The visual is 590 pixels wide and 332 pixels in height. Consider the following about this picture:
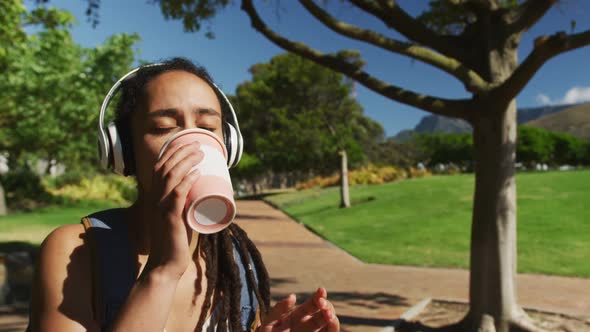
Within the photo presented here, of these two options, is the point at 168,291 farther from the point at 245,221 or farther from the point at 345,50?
the point at 345,50

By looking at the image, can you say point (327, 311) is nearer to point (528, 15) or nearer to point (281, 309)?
point (281, 309)

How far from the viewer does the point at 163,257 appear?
1.13 m

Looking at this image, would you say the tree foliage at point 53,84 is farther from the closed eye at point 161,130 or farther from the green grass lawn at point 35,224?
the closed eye at point 161,130

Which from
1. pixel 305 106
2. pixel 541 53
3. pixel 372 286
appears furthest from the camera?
pixel 305 106

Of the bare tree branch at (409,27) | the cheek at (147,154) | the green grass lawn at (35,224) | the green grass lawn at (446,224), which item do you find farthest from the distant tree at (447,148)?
the cheek at (147,154)

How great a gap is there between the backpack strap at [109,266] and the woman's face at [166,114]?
0.16 m

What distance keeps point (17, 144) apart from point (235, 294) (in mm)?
16956

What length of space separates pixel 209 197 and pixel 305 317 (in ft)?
1.89

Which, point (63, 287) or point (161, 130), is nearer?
point (63, 287)

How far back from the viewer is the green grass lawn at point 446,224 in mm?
10156

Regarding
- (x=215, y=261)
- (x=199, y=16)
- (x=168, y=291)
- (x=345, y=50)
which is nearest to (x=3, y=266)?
(x=199, y=16)

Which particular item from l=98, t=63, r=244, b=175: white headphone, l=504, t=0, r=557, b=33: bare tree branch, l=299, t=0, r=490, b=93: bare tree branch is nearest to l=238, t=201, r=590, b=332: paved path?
l=299, t=0, r=490, b=93: bare tree branch

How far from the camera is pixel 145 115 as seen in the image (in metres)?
1.43

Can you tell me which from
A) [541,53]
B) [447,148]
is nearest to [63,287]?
[541,53]
